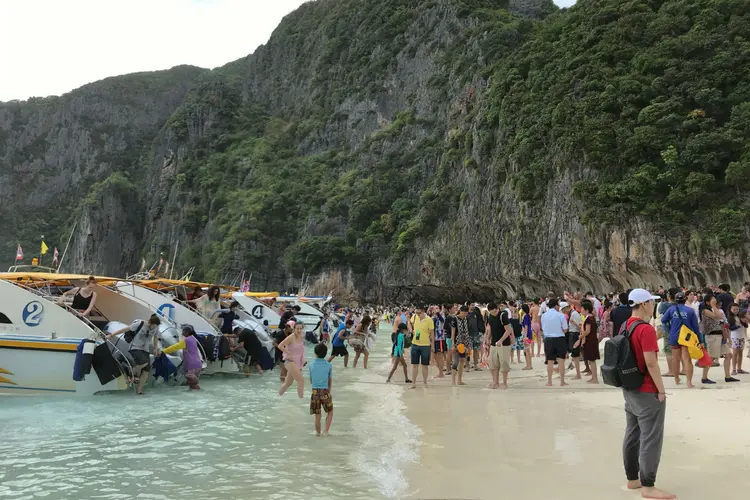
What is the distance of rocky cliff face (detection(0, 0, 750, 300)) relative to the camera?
31.4 metres

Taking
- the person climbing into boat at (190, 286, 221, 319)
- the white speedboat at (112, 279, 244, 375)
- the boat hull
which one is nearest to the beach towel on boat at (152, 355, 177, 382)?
the boat hull

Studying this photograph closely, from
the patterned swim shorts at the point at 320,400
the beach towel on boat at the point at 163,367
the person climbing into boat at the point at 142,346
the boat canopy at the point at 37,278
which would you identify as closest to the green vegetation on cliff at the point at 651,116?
the beach towel on boat at the point at 163,367

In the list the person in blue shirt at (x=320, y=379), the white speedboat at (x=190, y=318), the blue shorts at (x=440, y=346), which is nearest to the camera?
the person in blue shirt at (x=320, y=379)

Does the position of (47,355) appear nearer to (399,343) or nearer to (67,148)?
(399,343)

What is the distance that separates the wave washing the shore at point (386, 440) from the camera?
6.58 meters

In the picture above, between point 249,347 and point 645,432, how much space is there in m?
13.0

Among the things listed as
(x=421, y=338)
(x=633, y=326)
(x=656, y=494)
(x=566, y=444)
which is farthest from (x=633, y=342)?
(x=421, y=338)

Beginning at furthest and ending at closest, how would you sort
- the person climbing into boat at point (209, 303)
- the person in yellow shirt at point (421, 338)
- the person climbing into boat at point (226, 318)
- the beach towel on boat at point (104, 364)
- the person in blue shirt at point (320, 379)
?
the person climbing into boat at point (209, 303) < the person climbing into boat at point (226, 318) < the person in yellow shirt at point (421, 338) < the beach towel on boat at point (104, 364) < the person in blue shirt at point (320, 379)

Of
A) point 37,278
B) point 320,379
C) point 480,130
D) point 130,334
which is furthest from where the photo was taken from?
point 480,130

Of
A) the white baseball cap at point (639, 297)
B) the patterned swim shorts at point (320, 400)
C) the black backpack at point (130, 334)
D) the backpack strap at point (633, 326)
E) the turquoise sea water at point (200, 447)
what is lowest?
the turquoise sea water at point (200, 447)

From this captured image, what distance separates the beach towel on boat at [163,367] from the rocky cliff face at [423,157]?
2448 centimetres

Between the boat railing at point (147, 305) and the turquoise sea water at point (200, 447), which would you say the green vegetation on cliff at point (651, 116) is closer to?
the turquoise sea water at point (200, 447)

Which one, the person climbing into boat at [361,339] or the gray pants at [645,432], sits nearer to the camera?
the gray pants at [645,432]

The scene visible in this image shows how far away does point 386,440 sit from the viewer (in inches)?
336
